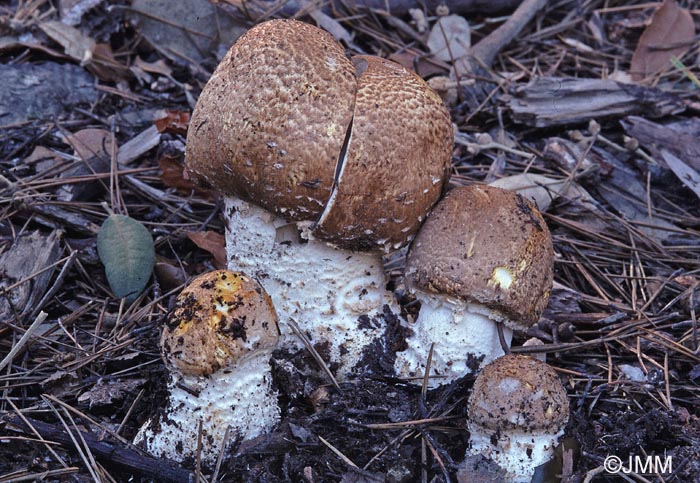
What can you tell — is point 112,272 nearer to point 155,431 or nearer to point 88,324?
point 88,324

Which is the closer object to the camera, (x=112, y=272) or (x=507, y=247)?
(x=507, y=247)

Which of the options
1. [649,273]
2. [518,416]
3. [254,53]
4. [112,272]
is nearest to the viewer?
[518,416]

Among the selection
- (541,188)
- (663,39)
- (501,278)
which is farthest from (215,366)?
(663,39)

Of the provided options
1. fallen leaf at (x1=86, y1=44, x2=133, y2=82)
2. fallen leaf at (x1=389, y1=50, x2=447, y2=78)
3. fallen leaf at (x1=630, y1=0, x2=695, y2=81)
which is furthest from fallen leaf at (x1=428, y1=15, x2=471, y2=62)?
fallen leaf at (x1=86, y1=44, x2=133, y2=82)

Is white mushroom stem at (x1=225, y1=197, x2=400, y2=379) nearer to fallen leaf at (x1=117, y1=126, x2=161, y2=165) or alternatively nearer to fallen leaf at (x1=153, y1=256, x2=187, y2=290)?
fallen leaf at (x1=153, y1=256, x2=187, y2=290)

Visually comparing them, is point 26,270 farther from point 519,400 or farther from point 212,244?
point 519,400

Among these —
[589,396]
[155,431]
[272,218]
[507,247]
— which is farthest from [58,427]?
[589,396]

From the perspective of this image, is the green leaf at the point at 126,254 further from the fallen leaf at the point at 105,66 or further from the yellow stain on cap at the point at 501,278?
the yellow stain on cap at the point at 501,278
